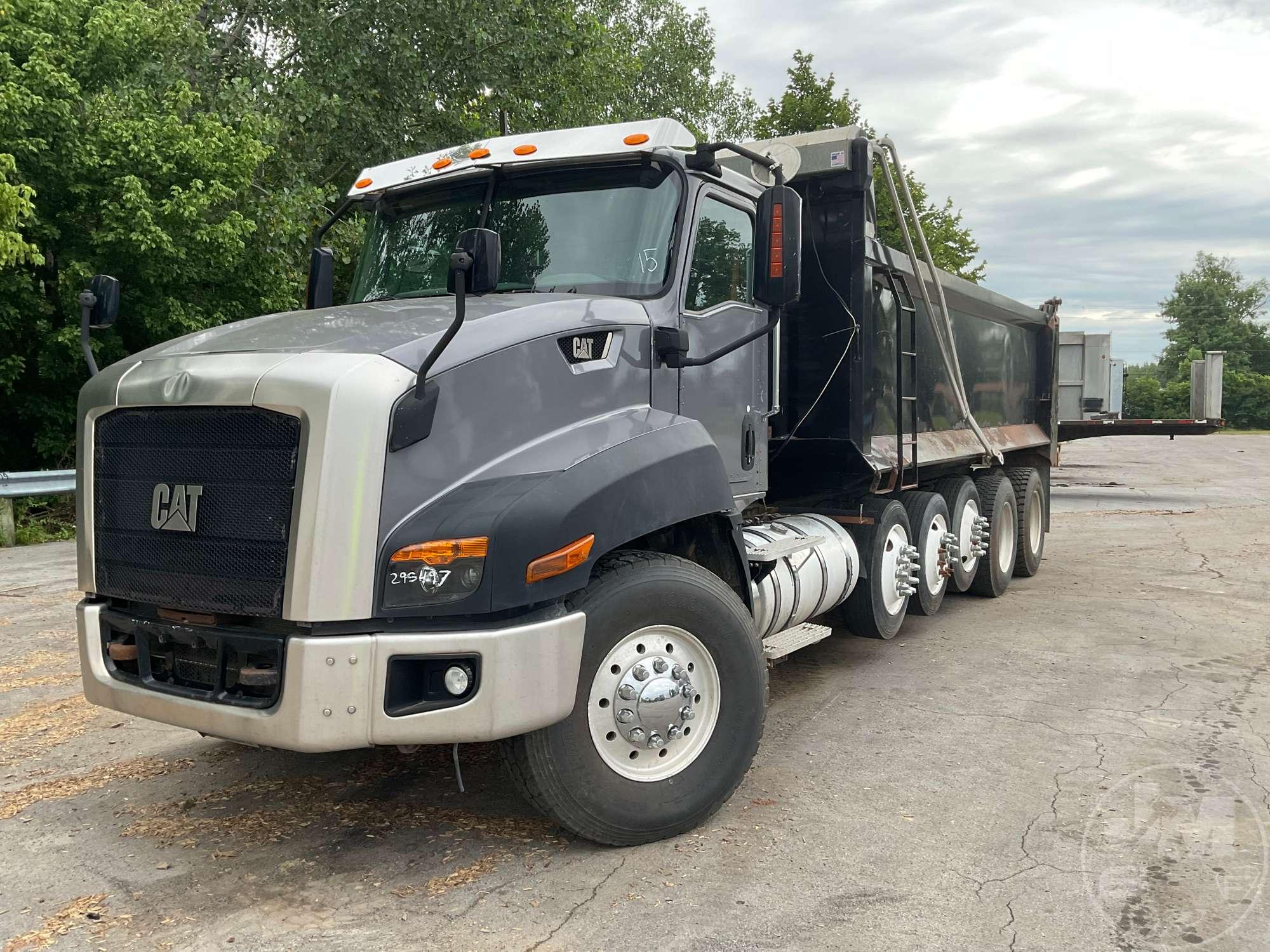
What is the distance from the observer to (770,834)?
414cm

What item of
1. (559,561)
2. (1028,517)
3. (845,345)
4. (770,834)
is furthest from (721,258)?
(1028,517)

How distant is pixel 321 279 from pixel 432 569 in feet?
9.64

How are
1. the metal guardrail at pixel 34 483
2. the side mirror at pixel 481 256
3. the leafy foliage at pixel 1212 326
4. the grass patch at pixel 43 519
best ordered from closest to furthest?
the side mirror at pixel 481 256 < the metal guardrail at pixel 34 483 < the grass patch at pixel 43 519 < the leafy foliage at pixel 1212 326

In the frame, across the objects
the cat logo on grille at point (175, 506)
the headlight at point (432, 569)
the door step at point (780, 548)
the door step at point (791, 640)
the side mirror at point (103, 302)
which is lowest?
the door step at point (791, 640)

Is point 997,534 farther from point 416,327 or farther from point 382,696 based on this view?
point 382,696

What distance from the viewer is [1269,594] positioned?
9633mm

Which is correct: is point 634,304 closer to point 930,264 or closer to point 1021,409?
point 930,264

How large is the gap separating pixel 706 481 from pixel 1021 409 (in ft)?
25.1

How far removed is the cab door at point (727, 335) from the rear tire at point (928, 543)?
253 cm

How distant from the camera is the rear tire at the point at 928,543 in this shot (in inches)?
309

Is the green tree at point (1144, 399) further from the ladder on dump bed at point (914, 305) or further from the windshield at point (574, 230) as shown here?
the windshield at point (574, 230)

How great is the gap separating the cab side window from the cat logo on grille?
2.26 meters

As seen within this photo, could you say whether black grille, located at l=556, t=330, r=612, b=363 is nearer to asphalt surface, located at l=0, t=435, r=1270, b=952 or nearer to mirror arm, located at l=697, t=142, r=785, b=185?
mirror arm, located at l=697, t=142, r=785, b=185

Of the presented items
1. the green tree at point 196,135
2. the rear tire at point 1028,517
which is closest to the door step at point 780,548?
the rear tire at point 1028,517
